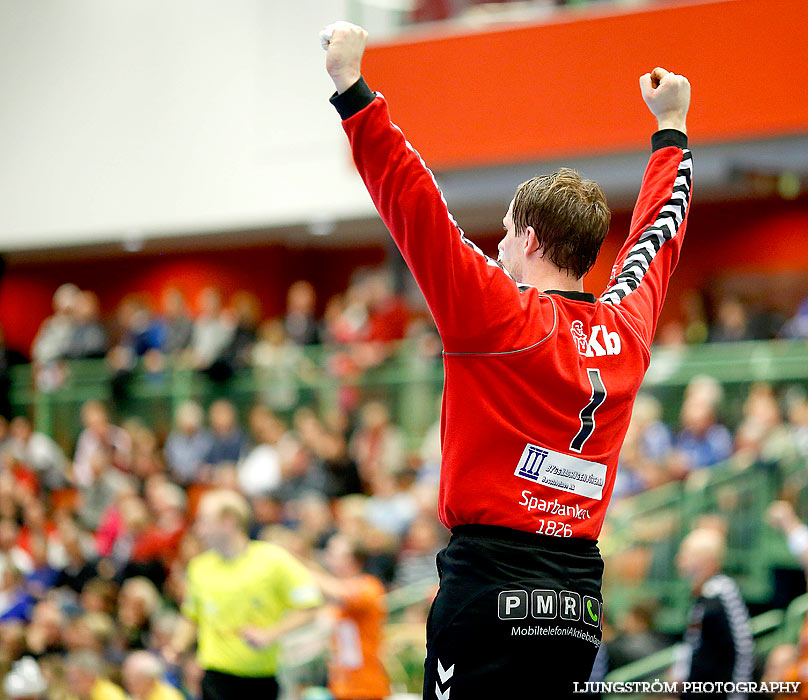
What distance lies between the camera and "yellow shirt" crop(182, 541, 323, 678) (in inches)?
247

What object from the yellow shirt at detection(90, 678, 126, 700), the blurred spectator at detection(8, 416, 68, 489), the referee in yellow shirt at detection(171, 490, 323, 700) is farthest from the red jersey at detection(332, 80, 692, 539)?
the blurred spectator at detection(8, 416, 68, 489)

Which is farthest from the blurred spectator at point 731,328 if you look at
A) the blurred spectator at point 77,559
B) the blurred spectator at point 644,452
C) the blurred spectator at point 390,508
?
the blurred spectator at point 77,559

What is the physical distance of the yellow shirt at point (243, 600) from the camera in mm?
6281

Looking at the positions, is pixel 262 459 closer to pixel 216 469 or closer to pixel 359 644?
pixel 216 469

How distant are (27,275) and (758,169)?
1268 centimetres

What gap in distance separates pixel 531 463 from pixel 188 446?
10.2 meters

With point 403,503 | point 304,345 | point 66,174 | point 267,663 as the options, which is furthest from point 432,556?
point 66,174

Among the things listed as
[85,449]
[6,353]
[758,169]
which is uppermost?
[758,169]

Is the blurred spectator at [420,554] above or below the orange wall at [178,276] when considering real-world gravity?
below

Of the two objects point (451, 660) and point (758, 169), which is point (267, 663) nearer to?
point (451, 660)

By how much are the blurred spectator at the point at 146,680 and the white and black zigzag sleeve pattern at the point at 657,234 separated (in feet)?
17.7

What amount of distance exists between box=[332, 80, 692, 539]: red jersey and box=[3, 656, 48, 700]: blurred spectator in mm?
6727

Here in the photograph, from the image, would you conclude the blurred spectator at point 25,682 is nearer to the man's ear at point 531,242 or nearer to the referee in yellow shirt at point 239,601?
the referee in yellow shirt at point 239,601

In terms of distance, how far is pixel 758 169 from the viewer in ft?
37.4
